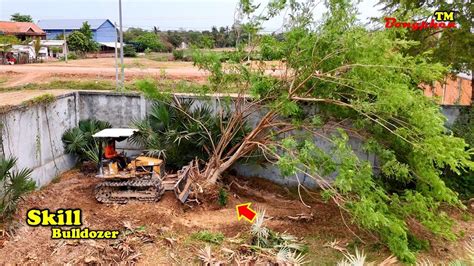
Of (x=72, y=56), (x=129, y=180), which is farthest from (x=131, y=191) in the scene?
(x=72, y=56)

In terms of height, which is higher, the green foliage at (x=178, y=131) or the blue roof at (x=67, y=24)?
the blue roof at (x=67, y=24)

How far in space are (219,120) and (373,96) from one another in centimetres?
365

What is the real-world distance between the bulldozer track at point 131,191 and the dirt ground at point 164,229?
0.17m

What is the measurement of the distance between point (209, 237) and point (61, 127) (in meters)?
5.47

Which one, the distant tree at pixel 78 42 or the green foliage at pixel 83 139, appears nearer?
the green foliage at pixel 83 139

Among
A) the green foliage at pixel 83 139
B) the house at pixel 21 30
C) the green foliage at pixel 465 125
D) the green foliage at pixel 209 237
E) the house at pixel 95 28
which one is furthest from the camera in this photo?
the house at pixel 95 28

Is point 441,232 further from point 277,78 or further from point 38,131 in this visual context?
point 38,131

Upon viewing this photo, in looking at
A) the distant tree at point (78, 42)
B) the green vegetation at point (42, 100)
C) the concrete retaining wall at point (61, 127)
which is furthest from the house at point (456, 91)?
the distant tree at point (78, 42)

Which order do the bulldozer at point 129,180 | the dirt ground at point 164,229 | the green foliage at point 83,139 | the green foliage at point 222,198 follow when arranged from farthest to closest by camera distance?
the green foliage at point 83,139 → the green foliage at point 222,198 → the bulldozer at point 129,180 → the dirt ground at point 164,229

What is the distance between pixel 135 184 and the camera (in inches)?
362

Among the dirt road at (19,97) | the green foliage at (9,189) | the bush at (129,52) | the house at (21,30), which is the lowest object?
the green foliage at (9,189)

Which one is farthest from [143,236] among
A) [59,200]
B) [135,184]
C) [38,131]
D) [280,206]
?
[38,131]

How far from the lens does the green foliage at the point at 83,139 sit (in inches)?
442

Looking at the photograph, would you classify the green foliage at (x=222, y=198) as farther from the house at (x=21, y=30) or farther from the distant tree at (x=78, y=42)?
the house at (x=21, y=30)
